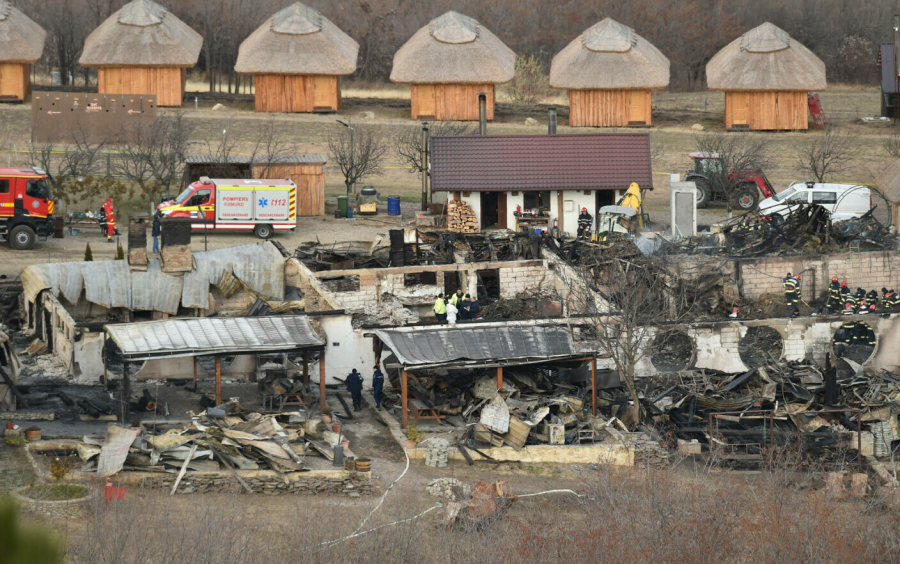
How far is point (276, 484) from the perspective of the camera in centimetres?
2280

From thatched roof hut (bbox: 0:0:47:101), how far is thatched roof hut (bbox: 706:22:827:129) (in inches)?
947

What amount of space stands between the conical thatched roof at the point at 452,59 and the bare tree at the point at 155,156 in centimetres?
858

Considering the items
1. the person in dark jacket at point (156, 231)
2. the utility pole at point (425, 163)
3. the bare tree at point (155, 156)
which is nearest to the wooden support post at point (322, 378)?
the person in dark jacket at point (156, 231)

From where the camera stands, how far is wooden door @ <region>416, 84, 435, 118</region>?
51.8 meters

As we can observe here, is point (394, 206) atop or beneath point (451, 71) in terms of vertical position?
beneath

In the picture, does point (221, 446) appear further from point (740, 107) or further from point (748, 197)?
point (740, 107)

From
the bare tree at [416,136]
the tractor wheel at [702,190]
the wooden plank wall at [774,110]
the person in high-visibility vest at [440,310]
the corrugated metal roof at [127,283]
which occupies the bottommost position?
the person in high-visibility vest at [440,310]

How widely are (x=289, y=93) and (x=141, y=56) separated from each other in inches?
208

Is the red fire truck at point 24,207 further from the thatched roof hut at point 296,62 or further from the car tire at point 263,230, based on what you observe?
the thatched roof hut at point 296,62

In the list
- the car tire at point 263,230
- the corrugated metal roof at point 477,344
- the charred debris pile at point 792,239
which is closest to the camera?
the corrugated metal roof at point 477,344

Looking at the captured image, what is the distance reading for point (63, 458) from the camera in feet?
75.7

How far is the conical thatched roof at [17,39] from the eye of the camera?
52031 millimetres

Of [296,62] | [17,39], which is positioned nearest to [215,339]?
[296,62]

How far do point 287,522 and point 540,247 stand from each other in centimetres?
1463
